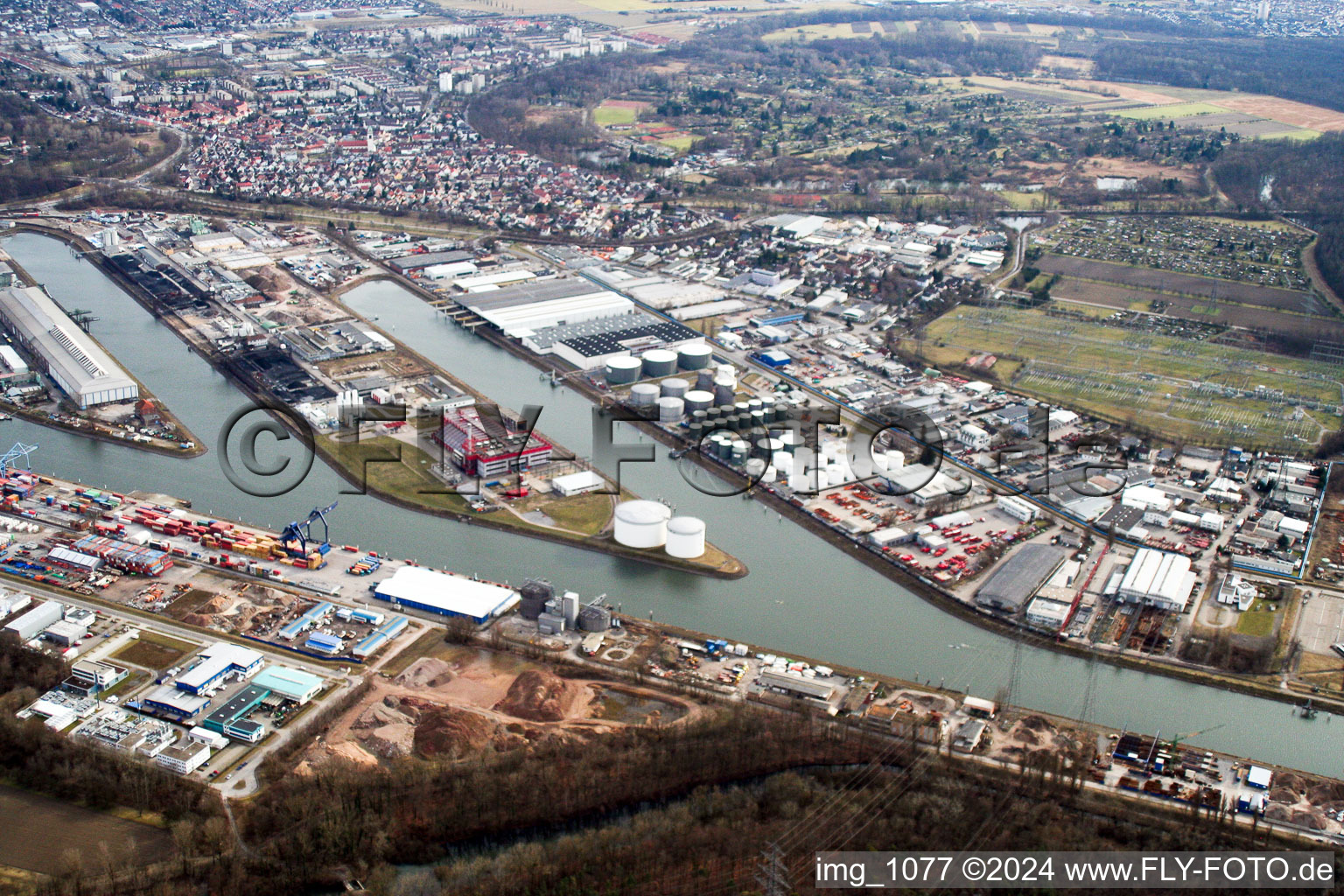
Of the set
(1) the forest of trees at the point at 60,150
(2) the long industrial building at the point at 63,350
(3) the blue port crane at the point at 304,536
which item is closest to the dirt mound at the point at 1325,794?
(3) the blue port crane at the point at 304,536

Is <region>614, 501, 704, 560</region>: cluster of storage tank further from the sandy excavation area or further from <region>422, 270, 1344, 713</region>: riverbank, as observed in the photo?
the sandy excavation area

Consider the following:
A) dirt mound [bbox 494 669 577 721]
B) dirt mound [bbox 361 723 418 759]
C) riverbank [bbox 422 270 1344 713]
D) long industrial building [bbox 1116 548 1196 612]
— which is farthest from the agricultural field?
dirt mound [bbox 361 723 418 759]

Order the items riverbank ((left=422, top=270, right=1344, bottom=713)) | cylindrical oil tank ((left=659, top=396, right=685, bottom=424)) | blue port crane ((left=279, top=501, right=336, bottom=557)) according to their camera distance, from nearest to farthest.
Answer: riverbank ((left=422, top=270, right=1344, bottom=713))
blue port crane ((left=279, top=501, right=336, bottom=557))
cylindrical oil tank ((left=659, top=396, right=685, bottom=424))

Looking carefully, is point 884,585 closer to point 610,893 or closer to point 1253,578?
point 1253,578

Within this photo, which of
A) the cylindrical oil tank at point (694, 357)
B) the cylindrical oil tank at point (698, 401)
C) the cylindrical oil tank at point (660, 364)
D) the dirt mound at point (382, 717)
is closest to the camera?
the dirt mound at point (382, 717)

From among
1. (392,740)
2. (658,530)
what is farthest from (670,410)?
(392,740)

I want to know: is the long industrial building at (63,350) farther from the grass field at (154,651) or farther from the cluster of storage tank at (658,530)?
the cluster of storage tank at (658,530)
